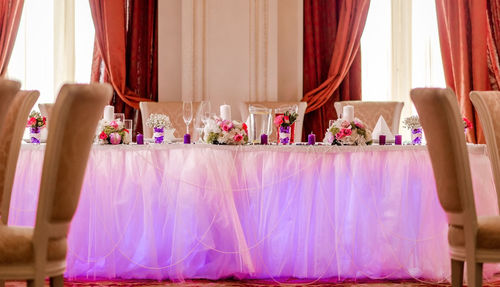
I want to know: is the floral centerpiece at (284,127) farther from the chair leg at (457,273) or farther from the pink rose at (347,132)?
the chair leg at (457,273)

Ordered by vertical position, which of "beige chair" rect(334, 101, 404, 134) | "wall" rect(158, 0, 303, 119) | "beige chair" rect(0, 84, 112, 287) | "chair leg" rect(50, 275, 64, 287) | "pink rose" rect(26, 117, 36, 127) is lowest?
"chair leg" rect(50, 275, 64, 287)

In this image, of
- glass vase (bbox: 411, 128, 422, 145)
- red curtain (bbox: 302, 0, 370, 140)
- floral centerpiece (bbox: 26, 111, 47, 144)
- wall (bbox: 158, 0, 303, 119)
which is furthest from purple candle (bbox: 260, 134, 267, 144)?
red curtain (bbox: 302, 0, 370, 140)

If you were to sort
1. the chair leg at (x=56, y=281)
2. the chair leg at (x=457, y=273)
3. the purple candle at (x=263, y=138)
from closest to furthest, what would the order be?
the chair leg at (x=56, y=281) < the chair leg at (x=457, y=273) < the purple candle at (x=263, y=138)

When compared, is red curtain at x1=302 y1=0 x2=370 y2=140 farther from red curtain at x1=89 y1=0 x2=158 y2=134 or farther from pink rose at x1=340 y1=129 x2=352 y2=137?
pink rose at x1=340 y1=129 x2=352 y2=137

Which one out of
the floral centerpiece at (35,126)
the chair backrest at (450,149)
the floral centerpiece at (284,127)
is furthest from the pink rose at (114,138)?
the chair backrest at (450,149)

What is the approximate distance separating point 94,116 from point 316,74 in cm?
446

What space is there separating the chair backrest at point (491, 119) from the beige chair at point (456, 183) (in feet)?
1.23

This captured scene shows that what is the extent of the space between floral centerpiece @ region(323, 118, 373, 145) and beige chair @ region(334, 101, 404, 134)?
4.30ft

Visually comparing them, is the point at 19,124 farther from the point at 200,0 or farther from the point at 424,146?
the point at 200,0

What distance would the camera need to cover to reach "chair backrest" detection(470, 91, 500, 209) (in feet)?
9.20

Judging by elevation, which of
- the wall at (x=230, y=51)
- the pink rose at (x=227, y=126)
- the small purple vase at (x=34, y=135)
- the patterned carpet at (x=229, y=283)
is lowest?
the patterned carpet at (x=229, y=283)

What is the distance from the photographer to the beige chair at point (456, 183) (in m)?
2.40

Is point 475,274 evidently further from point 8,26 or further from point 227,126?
point 8,26

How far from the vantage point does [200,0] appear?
19.6 feet
